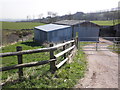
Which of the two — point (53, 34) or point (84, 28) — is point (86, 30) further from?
point (53, 34)

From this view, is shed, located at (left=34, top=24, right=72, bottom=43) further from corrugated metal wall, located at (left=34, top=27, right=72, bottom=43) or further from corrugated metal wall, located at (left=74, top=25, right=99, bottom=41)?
corrugated metal wall, located at (left=74, top=25, right=99, bottom=41)

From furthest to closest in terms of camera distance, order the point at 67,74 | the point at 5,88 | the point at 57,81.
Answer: the point at 67,74
the point at 57,81
the point at 5,88

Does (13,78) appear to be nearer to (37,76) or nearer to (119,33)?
(37,76)

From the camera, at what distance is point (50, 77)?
417cm

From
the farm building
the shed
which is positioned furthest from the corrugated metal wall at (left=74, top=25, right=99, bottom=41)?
the shed

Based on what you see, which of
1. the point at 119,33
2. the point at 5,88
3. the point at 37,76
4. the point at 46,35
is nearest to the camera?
the point at 5,88

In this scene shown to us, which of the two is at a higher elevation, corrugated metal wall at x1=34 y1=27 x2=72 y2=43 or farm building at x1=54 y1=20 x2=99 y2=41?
farm building at x1=54 y1=20 x2=99 y2=41

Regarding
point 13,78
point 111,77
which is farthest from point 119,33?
point 13,78

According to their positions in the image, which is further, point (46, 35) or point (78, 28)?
point (78, 28)

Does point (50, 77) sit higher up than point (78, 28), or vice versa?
point (78, 28)

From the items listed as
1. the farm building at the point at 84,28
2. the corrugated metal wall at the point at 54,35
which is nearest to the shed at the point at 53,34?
the corrugated metal wall at the point at 54,35

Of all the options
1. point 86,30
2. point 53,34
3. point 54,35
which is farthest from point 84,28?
point 53,34

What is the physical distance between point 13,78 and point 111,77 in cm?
359

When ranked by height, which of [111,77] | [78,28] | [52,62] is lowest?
[111,77]
